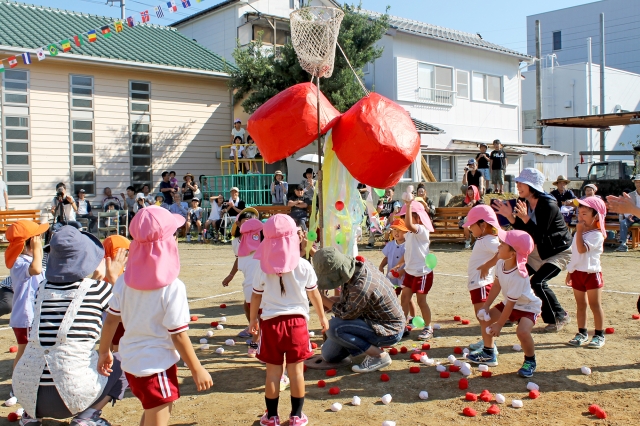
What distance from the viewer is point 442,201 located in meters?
21.0

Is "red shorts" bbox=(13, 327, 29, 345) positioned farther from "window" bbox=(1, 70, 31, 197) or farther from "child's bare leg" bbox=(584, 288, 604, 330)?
"window" bbox=(1, 70, 31, 197)

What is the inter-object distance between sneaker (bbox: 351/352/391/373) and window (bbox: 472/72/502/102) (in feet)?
85.6

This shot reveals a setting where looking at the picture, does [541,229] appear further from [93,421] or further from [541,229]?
[93,421]

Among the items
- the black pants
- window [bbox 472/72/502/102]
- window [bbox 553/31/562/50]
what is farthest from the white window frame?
window [bbox 553/31/562/50]

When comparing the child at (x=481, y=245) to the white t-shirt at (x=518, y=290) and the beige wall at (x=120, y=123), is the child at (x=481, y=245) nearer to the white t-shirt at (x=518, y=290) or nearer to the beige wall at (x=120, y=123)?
the white t-shirt at (x=518, y=290)

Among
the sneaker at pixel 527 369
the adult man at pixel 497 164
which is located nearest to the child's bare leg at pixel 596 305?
the sneaker at pixel 527 369

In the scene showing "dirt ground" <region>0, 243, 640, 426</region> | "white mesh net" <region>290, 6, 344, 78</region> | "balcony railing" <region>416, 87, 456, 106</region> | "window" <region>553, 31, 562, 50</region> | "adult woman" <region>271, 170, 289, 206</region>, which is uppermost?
"window" <region>553, 31, 562, 50</region>

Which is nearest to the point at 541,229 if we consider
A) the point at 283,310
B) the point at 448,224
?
the point at 283,310

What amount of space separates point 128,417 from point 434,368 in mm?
2979

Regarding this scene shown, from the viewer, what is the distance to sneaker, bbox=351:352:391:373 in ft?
19.9

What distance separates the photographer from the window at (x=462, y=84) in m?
29.6

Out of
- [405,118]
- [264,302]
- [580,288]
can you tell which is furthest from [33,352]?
[580,288]

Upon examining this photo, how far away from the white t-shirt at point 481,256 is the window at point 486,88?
24.9 m

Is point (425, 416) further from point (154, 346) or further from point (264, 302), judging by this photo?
point (154, 346)
